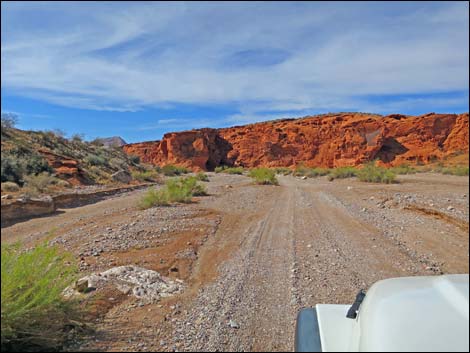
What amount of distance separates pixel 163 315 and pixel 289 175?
1662 centimetres

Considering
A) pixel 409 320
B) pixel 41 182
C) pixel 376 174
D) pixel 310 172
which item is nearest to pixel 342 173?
pixel 376 174

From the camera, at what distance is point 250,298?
214cm

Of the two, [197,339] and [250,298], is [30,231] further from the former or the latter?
[250,298]

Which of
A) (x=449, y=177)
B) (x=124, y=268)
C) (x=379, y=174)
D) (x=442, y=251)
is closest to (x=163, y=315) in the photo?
(x=124, y=268)

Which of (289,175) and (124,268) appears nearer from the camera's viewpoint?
(124,268)

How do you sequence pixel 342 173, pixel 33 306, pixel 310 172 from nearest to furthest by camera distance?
pixel 33 306, pixel 342 173, pixel 310 172

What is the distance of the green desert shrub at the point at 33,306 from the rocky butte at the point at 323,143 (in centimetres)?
185

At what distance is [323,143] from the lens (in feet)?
49.3

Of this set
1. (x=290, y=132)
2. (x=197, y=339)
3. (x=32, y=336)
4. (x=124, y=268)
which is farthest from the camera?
(x=290, y=132)

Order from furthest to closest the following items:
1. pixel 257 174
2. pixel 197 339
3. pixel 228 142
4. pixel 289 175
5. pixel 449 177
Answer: pixel 228 142 → pixel 289 175 → pixel 257 174 → pixel 449 177 → pixel 197 339

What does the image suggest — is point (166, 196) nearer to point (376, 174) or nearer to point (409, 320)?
point (376, 174)

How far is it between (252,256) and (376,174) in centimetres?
343

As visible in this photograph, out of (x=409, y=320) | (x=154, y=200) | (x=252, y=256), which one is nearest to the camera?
(x=409, y=320)

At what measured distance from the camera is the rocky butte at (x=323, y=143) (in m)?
2.91
